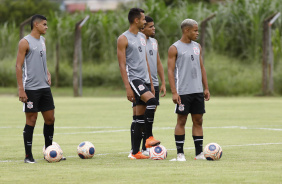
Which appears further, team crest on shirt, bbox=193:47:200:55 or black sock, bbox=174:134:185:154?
team crest on shirt, bbox=193:47:200:55

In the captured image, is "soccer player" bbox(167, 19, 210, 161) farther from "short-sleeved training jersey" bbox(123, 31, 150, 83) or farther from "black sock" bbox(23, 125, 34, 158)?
"black sock" bbox(23, 125, 34, 158)

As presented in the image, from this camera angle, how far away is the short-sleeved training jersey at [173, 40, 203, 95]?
33.8 ft

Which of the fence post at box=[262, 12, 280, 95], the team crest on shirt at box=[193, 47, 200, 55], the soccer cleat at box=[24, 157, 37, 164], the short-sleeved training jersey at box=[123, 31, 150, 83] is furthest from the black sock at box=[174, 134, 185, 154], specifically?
the fence post at box=[262, 12, 280, 95]

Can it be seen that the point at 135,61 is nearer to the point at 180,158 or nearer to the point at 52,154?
the point at 180,158

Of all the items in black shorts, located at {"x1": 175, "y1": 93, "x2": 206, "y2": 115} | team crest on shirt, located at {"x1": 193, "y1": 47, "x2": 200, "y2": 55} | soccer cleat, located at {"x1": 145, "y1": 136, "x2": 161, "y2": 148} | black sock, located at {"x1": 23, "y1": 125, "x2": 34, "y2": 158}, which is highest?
team crest on shirt, located at {"x1": 193, "y1": 47, "x2": 200, "y2": 55}

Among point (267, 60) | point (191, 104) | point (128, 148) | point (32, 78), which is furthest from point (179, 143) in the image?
point (267, 60)

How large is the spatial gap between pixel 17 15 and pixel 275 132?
51321 millimetres

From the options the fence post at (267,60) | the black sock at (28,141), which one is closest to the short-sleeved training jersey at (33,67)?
the black sock at (28,141)

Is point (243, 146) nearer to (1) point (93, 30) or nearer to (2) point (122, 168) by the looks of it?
(2) point (122, 168)

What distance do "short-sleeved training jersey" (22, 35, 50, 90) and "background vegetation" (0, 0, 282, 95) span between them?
2125 centimetres

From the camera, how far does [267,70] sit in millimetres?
28422

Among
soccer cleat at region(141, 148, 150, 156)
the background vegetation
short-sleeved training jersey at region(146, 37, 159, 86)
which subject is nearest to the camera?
soccer cleat at region(141, 148, 150, 156)

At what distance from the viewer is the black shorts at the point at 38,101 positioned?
401 inches

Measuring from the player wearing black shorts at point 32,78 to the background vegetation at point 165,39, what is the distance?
69.5 ft
